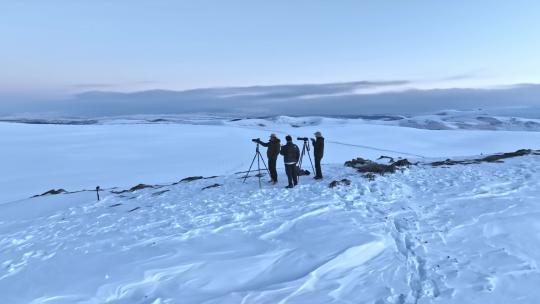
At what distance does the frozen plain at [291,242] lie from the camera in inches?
254

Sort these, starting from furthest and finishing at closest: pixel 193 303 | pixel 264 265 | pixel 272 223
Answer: pixel 272 223 < pixel 264 265 < pixel 193 303

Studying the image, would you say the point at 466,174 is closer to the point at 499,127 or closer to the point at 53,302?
the point at 53,302

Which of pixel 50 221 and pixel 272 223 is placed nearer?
pixel 272 223

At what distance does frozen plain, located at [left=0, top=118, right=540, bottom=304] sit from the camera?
6453 mm

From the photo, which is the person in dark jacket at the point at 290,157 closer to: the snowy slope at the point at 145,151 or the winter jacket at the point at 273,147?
the winter jacket at the point at 273,147

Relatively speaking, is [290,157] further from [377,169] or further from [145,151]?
[145,151]

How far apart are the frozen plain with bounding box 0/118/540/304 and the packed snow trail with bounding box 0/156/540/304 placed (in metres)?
0.03

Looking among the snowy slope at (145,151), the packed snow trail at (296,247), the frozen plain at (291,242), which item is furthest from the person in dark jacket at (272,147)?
the snowy slope at (145,151)

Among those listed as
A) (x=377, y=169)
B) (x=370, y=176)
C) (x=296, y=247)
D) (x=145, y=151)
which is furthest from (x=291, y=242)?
(x=145, y=151)

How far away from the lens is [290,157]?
13.8 meters

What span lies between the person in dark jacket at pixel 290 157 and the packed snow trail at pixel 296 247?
0.59m

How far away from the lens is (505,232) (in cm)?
829

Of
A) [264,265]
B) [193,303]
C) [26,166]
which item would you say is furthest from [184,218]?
[26,166]

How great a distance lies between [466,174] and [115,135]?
124 feet
